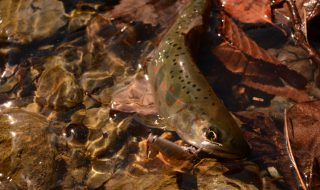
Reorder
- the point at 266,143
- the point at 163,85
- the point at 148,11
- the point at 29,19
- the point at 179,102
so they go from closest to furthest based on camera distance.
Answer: the point at 266,143, the point at 179,102, the point at 163,85, the point at 148,11, the point at 29,19

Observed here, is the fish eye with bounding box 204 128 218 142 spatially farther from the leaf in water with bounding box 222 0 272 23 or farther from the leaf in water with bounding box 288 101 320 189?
the leaf in water with bounding box 222 0 272 23

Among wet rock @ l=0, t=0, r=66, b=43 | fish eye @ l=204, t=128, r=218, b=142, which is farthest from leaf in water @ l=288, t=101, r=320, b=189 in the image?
wet rock @ l=0, t=0, r=66, b=43

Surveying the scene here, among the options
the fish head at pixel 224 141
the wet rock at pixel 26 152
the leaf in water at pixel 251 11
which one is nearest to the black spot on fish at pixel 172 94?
the fish head at pixel 224 141

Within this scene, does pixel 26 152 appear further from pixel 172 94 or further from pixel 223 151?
pixel 223 151

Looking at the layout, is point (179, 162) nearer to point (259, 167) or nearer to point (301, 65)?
point (259, 167)

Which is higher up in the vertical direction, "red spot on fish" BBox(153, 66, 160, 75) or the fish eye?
"red spot on fish" BBox(153, 66, 160, 75)

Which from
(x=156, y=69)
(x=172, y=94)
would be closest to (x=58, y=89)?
(x=156, y=69)
